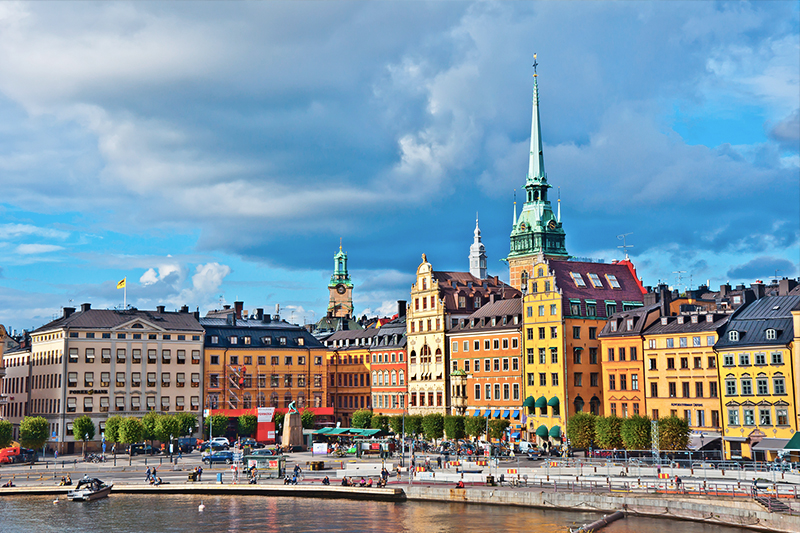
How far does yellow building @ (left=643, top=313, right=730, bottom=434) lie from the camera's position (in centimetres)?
10350

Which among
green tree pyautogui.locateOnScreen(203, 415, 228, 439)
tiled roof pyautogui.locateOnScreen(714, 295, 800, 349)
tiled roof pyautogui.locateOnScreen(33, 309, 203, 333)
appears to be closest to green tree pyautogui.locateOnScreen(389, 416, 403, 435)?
green tree pyautogui.locateOnScreen(203, 415, 228, 439)

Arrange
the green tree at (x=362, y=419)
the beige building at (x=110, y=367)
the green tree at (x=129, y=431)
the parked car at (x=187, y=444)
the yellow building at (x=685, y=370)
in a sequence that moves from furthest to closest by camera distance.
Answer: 1. the green tree at (x=362, y=419)
2. the beige building at (x=110, y=367)
3. the parked car at (x=187, y=444)
4. the green tree at (x=129, y=431)
5. the yellow building at (x=685, y=370)

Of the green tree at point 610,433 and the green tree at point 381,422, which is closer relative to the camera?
the green tree at point 610,433

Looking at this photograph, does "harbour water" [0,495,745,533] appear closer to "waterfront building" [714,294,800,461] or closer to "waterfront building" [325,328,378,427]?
"waterfront building" [714,294,800,461]

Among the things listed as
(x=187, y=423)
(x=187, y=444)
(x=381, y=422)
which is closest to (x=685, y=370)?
(x=381, y=422)

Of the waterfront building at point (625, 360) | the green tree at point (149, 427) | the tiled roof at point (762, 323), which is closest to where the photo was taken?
the tiled roof at point (762, 323)

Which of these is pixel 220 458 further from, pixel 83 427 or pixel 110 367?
pixel 110 367

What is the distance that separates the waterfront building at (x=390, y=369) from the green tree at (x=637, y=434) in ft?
174

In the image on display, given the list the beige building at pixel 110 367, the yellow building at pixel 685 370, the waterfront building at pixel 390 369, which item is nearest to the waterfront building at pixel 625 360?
the yellow building at pixel 685 370

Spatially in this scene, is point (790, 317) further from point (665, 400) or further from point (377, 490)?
point (377, 490)

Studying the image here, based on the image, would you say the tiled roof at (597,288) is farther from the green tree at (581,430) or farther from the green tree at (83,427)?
the green tree at (83,427)

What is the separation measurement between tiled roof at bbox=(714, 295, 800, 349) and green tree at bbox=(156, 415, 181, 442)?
2756 inches

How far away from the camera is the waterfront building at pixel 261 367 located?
149125 mm

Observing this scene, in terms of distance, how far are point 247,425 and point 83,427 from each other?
25315mm
